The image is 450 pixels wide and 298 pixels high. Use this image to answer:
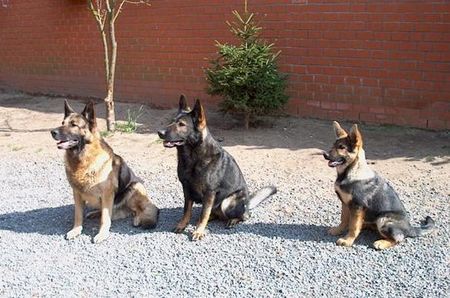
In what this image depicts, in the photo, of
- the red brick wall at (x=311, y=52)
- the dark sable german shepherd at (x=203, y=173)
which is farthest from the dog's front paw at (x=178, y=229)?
the red brick wall at (x=311, y=52)

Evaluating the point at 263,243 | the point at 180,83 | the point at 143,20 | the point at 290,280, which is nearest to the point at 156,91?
the point at 180,83

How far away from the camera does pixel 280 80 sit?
8.77 m

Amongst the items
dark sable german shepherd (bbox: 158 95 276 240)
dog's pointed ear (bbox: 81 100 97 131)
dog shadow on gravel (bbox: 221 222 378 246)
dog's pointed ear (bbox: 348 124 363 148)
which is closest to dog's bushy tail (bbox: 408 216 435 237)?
dog shadow on gravel (bbox: 221 222 378 246)

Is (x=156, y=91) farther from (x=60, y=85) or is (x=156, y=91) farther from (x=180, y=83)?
(x=60, y=85)

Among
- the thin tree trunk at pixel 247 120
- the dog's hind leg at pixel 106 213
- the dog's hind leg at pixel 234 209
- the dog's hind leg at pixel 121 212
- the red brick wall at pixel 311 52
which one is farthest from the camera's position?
the thin tree trunk at pixel 247 120

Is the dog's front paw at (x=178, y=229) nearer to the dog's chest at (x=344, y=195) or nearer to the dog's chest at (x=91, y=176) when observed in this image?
the dog's chest at (x=91, y=176)

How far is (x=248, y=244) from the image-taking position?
16.6 feet

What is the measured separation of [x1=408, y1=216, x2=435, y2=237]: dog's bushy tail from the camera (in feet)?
16.4

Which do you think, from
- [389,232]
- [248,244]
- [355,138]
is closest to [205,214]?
[248,244]

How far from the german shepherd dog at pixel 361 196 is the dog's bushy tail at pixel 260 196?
123 cm

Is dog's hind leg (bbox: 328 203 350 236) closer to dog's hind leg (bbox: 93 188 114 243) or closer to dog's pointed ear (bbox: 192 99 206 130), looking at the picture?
dog's pointed ear (bbox: 192 99 206 130)

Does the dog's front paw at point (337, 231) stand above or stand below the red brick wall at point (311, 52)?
below

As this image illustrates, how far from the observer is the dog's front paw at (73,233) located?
5.36 m

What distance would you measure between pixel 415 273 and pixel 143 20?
28.0 feet
